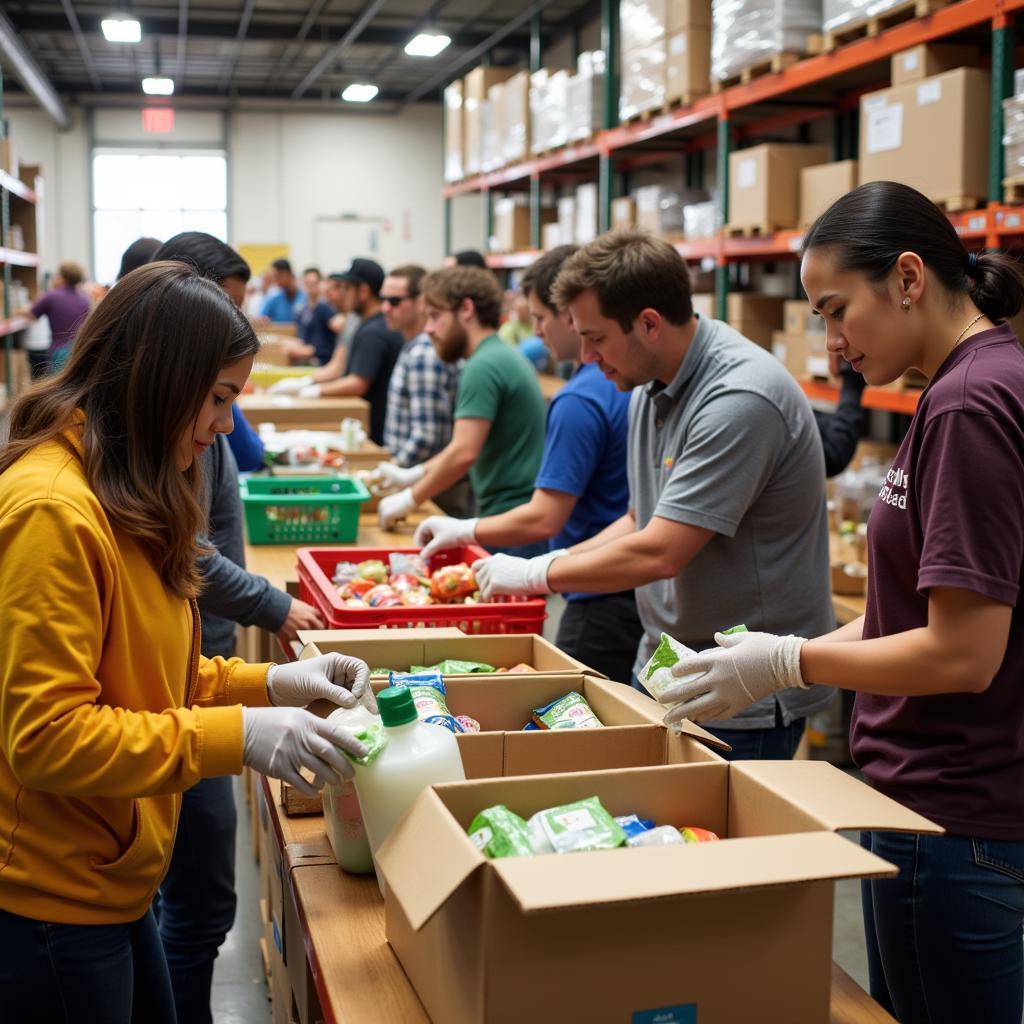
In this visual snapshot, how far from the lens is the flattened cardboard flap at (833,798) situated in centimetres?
134

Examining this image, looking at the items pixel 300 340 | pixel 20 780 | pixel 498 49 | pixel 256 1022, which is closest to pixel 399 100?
pixel 498 49

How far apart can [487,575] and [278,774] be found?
1.19 metres

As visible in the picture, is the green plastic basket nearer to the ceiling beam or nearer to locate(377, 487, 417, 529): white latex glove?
locate(377, 487, 417, 529): white latex glove

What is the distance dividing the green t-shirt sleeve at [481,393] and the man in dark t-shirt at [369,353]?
101 inches

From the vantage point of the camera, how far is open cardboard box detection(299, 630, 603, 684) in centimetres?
202

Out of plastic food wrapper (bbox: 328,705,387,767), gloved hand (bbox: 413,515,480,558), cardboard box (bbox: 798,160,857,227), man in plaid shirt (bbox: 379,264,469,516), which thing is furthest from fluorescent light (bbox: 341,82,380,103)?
plastic food wrapper (bbox: 328,705,387,767)

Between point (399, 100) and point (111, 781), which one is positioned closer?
point (111, 781)

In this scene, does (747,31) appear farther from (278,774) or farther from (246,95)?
(246,95)

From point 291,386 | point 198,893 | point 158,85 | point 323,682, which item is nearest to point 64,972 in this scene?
point 323,682

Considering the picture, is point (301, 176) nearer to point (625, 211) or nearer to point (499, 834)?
point (625, 211)

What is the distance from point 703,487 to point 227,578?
103 cm

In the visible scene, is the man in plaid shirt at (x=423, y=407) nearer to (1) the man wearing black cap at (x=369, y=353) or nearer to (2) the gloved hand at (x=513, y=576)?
(1) the man wearing black cap at (x=369, y=353)

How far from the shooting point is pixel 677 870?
1170 mm

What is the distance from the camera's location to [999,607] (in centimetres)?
150
